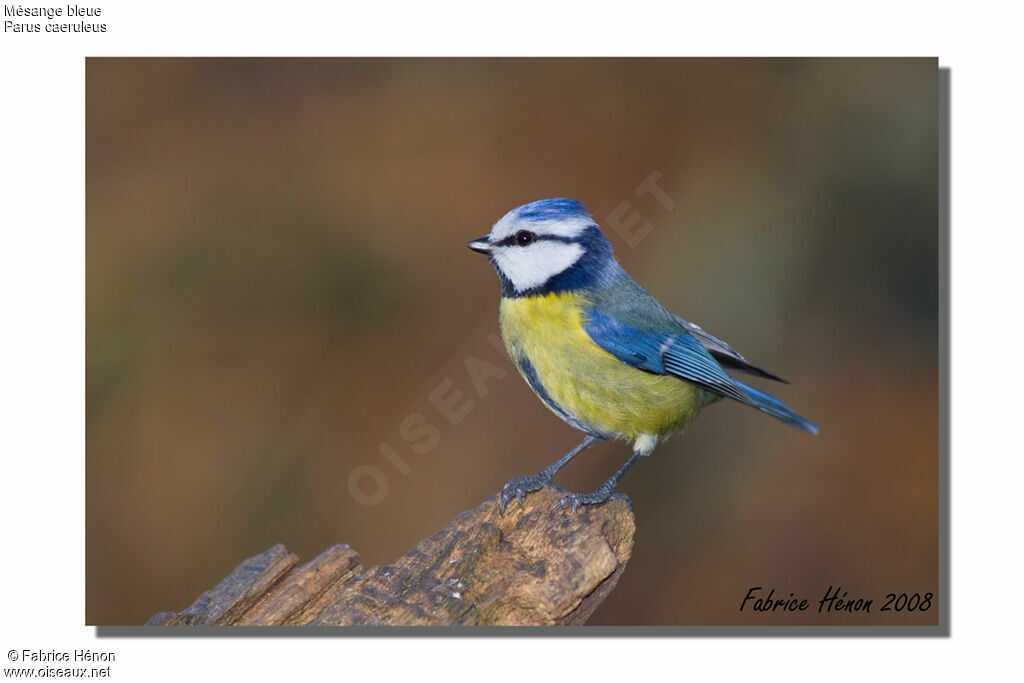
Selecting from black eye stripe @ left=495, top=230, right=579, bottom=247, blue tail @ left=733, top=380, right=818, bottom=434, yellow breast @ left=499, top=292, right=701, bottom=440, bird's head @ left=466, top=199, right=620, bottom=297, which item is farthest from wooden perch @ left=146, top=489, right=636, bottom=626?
black eye stripe @ left=495, top=230, right=579, bottom=247

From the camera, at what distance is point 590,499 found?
2.96m

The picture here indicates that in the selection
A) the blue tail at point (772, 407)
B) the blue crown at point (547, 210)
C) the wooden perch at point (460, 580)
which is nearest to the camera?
the wooden perch at point (460, 580)

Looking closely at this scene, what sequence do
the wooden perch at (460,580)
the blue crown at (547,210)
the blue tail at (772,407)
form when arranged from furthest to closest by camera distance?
1. the blue tail at (772,407)
2. the blue crown at (547,210)
3. the wooden perch at (460,580)

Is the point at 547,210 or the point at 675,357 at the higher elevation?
the point at 547,210

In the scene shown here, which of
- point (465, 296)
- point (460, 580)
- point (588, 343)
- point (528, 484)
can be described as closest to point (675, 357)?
point (588, 343)

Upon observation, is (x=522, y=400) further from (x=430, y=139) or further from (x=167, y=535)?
(x=167, y=535)

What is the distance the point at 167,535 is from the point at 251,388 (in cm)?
73

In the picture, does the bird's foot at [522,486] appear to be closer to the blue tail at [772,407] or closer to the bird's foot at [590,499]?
the bird's foot at [590,499]

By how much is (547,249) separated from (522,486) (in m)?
0.79

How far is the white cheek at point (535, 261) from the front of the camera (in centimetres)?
297

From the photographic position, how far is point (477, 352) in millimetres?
3867

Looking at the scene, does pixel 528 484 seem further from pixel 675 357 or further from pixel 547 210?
pixel 547 210

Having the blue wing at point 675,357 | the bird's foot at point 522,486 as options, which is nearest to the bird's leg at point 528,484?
the bird's foot at point 522,486
